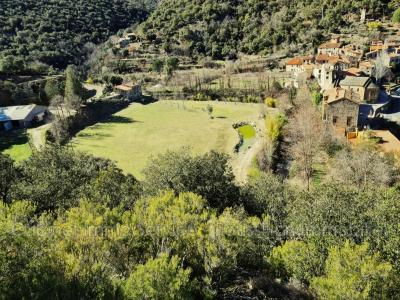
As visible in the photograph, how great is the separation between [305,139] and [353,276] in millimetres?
35552

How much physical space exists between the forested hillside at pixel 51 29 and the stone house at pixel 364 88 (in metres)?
65.4

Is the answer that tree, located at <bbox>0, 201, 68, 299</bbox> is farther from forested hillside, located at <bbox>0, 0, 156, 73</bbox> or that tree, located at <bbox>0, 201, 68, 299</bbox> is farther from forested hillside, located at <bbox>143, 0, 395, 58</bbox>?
forested hillside, located at <bbox>143, 0, 395, 58</bbox>

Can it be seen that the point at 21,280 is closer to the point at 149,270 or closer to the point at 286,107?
the point at 149,270

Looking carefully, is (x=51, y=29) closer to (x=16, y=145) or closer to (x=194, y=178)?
(x=16, y=145)

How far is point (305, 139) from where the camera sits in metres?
47.5

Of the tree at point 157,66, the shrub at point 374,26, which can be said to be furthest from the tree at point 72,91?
the shrub at point 374,26

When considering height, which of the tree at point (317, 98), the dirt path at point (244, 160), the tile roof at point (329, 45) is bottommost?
the dirt path at point (244, 160)

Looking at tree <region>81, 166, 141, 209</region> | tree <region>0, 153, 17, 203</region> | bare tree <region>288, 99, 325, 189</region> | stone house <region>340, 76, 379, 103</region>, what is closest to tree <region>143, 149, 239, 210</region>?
tree <region>81, 166, 141, 209</region>

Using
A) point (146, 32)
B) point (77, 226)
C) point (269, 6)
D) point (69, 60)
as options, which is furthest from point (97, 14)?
point (77, 226)

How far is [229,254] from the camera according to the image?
52.0 feet

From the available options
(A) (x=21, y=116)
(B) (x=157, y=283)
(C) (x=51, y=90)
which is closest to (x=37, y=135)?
(A) (x=21, y=116)

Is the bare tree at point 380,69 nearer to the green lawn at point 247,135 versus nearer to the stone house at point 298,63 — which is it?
the stone house at point 298,63

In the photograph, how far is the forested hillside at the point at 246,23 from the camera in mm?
102750

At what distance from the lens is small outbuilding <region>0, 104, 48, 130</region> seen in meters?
60.0
